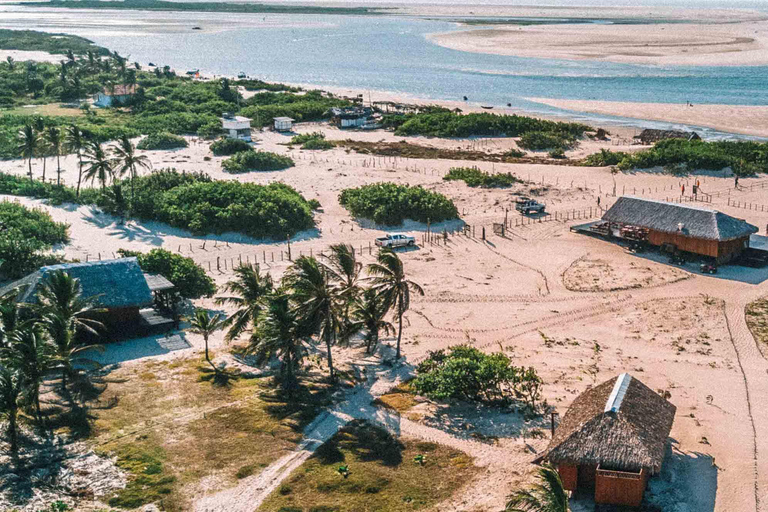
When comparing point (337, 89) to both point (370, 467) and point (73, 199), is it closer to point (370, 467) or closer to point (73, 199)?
point (73, 199)

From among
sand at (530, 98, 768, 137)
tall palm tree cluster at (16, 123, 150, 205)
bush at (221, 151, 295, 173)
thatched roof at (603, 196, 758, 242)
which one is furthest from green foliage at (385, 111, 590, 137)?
thatched roof at (603, 196, 758, 242)

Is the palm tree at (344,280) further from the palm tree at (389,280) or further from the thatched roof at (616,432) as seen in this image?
the thatched roof at (616,432)

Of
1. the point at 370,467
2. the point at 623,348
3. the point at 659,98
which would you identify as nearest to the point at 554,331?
the point at 623,348

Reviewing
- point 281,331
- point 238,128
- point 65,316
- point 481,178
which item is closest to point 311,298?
point 281,331

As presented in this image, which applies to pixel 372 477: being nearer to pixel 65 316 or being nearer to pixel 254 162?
pixel 65 316

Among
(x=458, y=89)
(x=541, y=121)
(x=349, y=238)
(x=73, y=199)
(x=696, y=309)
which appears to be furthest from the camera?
(x=458, y=89)

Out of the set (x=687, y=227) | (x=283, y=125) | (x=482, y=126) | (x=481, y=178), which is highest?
(x=482, y=126)

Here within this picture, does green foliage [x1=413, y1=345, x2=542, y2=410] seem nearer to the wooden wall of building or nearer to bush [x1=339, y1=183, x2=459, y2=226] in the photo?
the wooden wall of building
